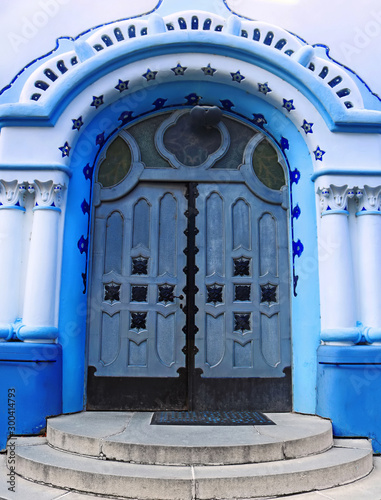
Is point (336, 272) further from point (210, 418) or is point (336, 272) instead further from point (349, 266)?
point (210, 418)

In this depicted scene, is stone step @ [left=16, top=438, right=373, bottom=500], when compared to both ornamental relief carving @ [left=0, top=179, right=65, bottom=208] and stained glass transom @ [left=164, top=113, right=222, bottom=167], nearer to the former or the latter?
ornamental relief carving @ [left=0, top=179, right=65, bottom=208]

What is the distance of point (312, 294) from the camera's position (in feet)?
16.5

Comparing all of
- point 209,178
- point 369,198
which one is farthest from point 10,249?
point 369,198

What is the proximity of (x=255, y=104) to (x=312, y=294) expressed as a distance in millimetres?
2432

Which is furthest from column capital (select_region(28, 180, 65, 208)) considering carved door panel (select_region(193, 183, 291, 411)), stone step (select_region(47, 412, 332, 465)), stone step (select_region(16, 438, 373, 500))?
stone step (select_region(16, 438, 373, 500))

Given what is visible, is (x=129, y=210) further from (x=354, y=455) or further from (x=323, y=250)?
(x=354, y=455)

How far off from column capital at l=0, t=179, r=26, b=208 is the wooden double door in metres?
0.89

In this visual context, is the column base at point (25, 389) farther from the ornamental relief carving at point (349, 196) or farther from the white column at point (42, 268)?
the ornamental relief carving at point (349, 196)

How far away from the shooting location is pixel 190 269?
17.4 ft

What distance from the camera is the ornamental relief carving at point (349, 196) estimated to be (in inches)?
198

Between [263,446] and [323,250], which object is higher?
[323,250]

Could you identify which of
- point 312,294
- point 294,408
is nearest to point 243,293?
point 312,294

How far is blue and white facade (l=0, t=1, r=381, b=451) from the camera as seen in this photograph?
4625mm

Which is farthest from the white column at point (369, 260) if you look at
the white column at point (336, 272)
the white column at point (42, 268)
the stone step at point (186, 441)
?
the white column at point (42, 268)
